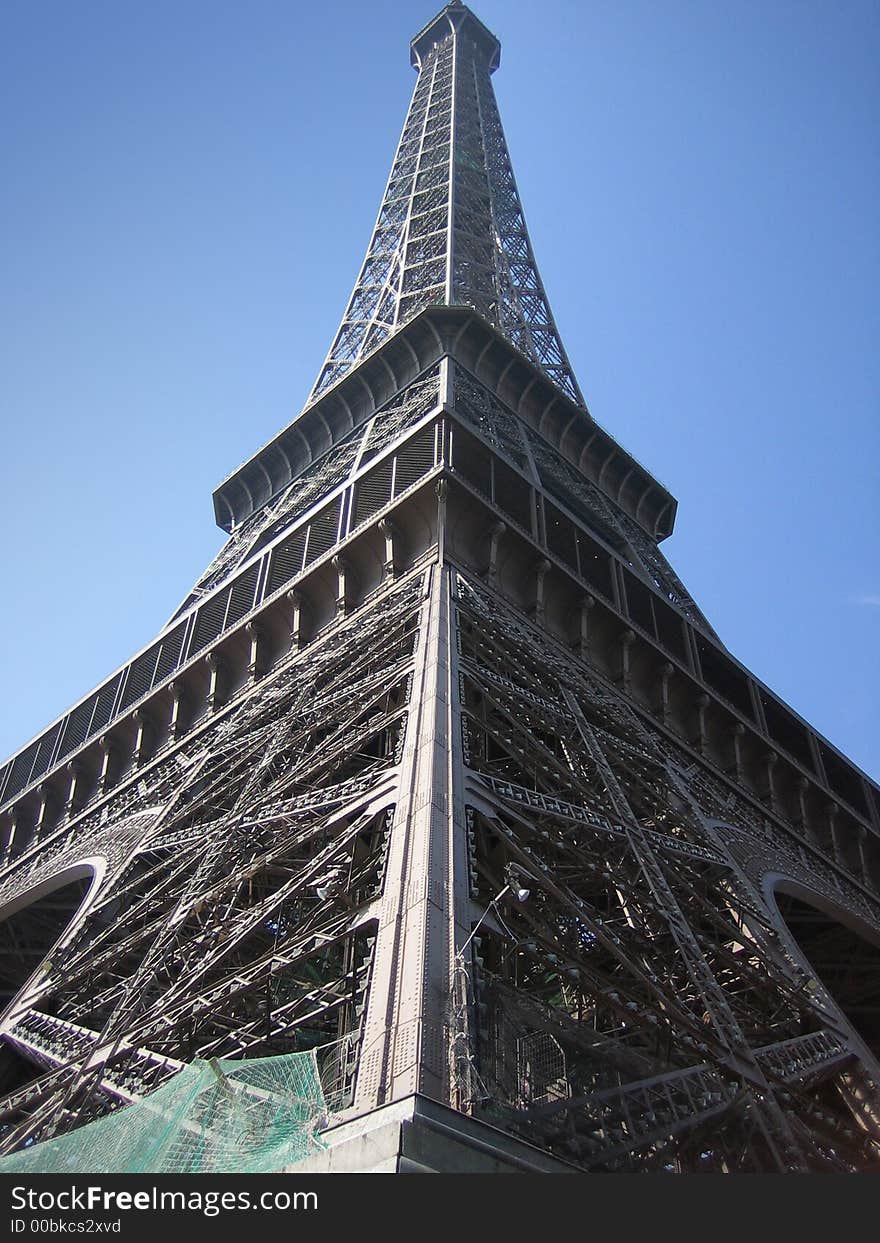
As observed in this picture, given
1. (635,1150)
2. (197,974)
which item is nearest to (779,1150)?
(635,1150)

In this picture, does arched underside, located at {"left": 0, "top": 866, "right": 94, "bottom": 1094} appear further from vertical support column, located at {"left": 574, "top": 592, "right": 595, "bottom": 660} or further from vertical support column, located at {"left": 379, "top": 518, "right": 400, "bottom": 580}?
vertical support column, located at {"left": 574, "top": 592, "right": 595, "bottom": 660}

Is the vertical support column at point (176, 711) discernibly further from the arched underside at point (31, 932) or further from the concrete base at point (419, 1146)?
the concrete base at point (419, 1146)

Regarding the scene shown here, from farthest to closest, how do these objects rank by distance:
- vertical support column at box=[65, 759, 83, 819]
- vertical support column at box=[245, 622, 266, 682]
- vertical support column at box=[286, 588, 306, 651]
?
vertical support column at box=[65, 759, 83, 819] → vertical support column at box=[245, 622, 266, 682] → vertical support column at box=[286, 588, 306, 651]

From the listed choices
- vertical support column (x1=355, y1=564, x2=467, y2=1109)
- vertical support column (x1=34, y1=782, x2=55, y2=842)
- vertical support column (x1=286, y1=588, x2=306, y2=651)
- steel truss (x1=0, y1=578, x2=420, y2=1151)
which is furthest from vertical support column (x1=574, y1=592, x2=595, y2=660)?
vertical support column (x1=34, y1=782, x2=55, y2=842)

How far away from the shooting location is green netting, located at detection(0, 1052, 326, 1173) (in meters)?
6.84

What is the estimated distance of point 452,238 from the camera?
4719 cm

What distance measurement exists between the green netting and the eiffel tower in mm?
304

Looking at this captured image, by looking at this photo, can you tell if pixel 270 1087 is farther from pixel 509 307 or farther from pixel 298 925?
pixel 509 307

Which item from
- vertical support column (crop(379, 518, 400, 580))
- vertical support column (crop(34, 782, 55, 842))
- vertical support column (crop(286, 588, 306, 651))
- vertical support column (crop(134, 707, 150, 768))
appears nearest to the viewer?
vertical support column (crop(379, 518, 400, 580))

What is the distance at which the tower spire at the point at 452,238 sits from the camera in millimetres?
44125

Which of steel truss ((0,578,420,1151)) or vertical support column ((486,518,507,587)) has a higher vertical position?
vertical support column ((486,518,507,587))

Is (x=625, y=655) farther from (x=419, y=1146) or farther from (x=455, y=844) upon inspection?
(x=419, y=1146)

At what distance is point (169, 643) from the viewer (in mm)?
26203

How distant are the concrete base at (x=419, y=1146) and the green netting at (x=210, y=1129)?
219mm
